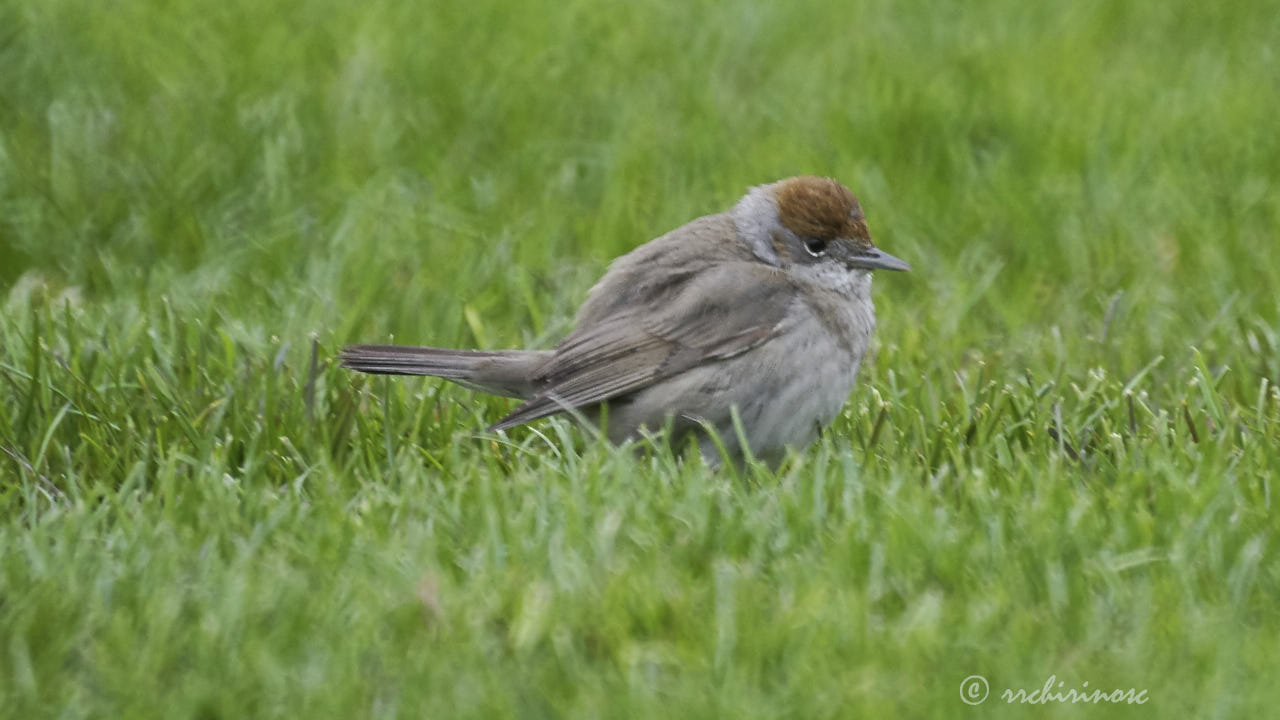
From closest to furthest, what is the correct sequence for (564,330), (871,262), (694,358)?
(694,358)
(871,262)
(564,330)

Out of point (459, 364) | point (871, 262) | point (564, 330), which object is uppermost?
point (871, 262)

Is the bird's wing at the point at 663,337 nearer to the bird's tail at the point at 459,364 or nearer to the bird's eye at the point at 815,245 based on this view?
the bird's tail at the point at 459,364

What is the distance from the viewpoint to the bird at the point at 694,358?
17.0 ft

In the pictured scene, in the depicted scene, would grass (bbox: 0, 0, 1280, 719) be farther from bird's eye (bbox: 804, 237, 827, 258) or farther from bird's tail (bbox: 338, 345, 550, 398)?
bird's eye (bbox: 804, 237, 827, 258)

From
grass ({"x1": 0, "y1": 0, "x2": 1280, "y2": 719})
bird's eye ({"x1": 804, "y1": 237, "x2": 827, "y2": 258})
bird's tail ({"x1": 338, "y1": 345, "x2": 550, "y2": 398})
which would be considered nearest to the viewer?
grass ({"x1": 0, "y1": 0, "x2": 1280, "y2": 719})

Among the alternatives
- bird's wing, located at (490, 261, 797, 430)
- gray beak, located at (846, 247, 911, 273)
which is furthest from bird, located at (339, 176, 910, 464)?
gray beak, located at (846, 247, 911, 273)

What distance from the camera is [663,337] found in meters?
5.29

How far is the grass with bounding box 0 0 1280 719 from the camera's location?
3.61m

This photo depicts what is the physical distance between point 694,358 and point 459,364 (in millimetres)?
708

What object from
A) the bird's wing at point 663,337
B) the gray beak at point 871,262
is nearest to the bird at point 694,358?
the bird's wing at point 663,337

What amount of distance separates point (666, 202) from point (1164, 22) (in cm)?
406

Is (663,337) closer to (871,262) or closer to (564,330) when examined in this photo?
(871,262)

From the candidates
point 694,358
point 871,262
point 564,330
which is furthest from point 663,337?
point 564,330

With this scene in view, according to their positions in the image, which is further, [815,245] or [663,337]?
[815,245]
